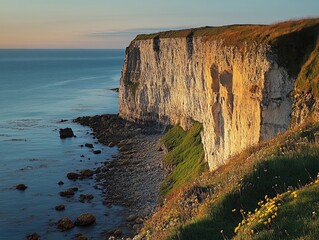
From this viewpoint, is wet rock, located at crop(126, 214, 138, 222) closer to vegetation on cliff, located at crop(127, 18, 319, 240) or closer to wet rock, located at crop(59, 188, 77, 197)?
wet rock, located at crop(59, 188, 77, 197)

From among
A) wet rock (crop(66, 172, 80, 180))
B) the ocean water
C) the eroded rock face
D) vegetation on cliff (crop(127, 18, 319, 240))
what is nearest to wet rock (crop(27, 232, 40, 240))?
the ocean water

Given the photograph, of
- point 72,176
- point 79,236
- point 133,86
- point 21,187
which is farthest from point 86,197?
point 133,86

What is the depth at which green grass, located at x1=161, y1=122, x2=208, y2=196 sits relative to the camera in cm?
4747

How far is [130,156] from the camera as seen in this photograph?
2621 inches

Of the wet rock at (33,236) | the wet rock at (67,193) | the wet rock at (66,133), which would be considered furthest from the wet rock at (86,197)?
the wet rock at (66,133)

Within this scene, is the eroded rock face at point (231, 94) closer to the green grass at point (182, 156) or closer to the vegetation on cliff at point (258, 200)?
the green grass at point (182, 156)

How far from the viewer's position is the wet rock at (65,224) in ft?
134

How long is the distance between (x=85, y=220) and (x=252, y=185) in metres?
32.1

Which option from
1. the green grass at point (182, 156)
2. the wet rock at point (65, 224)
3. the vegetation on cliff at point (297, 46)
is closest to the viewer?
the vegetation on cliff at point (297, 46)

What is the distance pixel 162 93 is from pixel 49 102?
63.5 metres

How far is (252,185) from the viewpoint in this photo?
1232cm

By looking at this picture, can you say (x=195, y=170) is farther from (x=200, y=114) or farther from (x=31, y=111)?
(x=31, y=111)

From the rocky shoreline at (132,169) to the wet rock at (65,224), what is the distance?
226 inches

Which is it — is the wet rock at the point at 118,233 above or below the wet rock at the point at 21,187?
above
